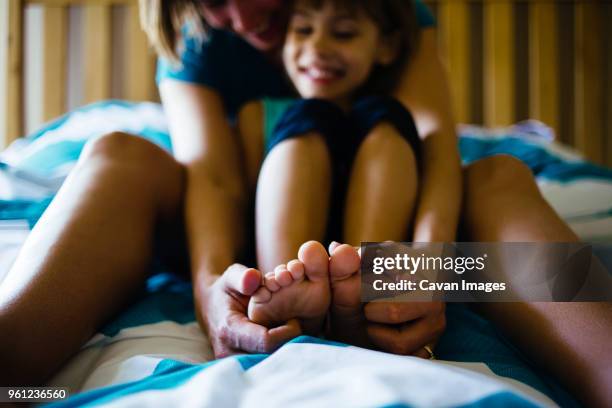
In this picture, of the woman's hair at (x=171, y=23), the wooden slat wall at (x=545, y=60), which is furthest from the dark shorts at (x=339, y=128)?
the wooden slat wall at (x=545, y=60)

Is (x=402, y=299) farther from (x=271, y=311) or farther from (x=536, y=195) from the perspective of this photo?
(x=536, y=195)

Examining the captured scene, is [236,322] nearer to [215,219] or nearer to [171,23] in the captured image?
[215,219]

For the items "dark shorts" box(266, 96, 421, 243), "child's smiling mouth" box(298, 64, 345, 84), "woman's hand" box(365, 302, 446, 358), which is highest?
"child's smiling mouth" box(298, 64, 345, 84)

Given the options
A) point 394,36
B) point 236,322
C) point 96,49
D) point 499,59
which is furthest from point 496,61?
point 236,322

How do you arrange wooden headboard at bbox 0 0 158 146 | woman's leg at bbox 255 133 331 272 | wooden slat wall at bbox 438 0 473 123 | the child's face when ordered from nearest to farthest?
woman's leg at bbox 255 133 331 272, the child's face, wooden headboard at bbox 0 0 158 146, wooden slat wall at bbox 438 0 473 123

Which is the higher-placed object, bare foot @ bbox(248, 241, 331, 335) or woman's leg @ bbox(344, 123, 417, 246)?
woman's leg @ bbox(344, 123, 417, 246)

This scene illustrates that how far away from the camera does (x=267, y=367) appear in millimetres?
452

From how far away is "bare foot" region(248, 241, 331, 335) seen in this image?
52cm

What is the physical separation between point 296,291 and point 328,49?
0.52 m

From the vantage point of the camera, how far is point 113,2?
1.81m

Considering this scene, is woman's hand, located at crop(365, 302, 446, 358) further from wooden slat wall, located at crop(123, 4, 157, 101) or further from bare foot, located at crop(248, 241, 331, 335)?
wooden slat wall, located at crop(123, 4, 157, 101)

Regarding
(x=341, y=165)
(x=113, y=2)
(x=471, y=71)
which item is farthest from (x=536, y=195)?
(x=113, y=2)

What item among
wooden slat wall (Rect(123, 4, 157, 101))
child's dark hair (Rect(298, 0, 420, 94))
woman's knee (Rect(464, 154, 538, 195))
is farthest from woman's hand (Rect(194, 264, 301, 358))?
wooden slat wall (Rect(123, 4, 157, 101))

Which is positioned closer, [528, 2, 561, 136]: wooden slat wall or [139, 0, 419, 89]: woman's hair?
[139, 0, 419, 89]: woman's hair
